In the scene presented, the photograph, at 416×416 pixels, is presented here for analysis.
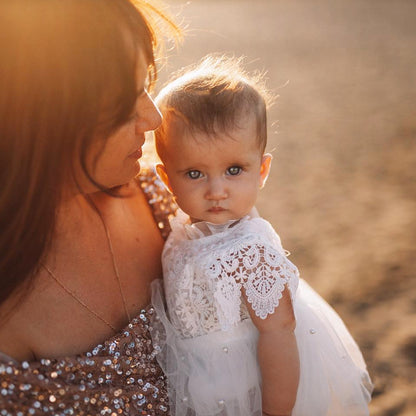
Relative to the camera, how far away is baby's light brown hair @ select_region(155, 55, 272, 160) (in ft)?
5.15

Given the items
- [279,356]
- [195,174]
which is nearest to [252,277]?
[279,356]

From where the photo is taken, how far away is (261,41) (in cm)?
1240

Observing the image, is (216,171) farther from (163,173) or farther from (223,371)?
(223,371)

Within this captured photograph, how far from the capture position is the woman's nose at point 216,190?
62.8 inches

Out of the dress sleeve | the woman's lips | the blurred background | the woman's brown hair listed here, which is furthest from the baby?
the blurred background

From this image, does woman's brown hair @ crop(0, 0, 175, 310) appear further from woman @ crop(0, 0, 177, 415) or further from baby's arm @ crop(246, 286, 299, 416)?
baby's arm @ crop(246, 286, 299, 416)

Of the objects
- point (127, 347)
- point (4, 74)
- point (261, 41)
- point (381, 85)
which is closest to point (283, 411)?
point (127, 347)

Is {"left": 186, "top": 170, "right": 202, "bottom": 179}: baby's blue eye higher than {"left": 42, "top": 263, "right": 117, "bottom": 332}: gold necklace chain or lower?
higher

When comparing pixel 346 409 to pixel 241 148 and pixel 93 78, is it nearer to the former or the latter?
pixel 241 148

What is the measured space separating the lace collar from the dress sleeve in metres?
0.13

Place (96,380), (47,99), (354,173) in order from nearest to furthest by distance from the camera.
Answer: (47,99), (96,380), (354,173)

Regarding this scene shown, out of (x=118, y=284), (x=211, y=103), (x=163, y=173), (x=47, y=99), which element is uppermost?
(x=47, y=99)

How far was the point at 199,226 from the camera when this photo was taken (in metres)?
1.74

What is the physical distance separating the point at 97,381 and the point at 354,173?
4435mm
